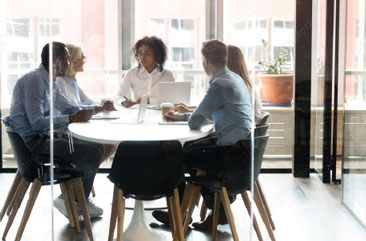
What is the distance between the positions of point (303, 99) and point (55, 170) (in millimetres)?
1414

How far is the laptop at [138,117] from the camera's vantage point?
3097 millimetres

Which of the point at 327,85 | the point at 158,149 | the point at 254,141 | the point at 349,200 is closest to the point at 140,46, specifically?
the point at 158,149

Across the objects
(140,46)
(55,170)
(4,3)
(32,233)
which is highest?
(4,3)

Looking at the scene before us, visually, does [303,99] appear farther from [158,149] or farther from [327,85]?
[158,149]

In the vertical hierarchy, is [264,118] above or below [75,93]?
below

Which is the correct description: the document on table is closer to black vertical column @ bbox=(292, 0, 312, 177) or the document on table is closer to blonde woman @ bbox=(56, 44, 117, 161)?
blonde woman @ bbox=(56, 44, 117, 161)

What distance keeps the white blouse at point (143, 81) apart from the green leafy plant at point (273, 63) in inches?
20.4

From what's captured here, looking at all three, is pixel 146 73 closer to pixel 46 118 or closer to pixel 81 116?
pixel 81 116

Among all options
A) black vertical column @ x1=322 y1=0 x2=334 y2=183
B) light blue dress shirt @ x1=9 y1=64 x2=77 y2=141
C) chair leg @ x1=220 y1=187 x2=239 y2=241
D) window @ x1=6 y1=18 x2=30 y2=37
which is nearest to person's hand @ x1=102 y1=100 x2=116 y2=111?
light blue dress shirt @ x1=9 y1=64 x2=77 y2=141

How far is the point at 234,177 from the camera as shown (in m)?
3.22

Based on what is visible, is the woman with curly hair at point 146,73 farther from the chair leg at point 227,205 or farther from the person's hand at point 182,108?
the chair leg at point 227,205

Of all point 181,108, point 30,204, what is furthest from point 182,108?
point 30,204

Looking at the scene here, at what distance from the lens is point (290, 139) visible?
132 inches

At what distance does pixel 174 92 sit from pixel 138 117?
0.23 meters
